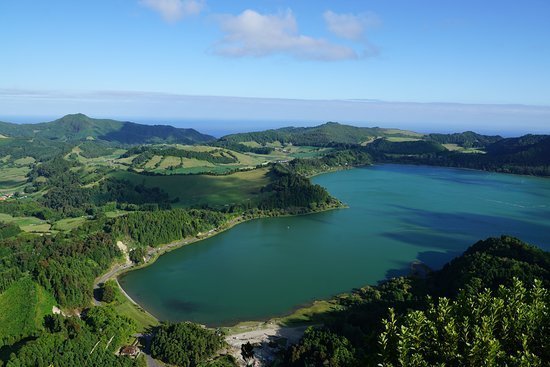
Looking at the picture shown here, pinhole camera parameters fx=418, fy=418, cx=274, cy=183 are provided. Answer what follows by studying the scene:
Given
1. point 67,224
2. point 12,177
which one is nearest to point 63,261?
point 67,224

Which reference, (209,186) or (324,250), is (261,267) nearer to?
(324,250)

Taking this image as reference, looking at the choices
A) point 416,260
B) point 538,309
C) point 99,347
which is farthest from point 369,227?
point 538,309

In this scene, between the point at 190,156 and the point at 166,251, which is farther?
the point at 190,156

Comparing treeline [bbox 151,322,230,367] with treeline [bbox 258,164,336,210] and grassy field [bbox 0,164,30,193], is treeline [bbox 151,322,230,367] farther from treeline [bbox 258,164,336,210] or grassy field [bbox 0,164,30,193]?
grassy field [bbox 0,164,30,193]

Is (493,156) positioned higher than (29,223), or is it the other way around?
(493,156)

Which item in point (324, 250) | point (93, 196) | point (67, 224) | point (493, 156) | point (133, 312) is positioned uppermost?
point (493, 156)

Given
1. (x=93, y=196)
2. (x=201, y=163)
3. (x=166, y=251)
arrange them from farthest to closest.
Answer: (x=201, y=163)
(x=93, y=196)
(x=166, y=251)

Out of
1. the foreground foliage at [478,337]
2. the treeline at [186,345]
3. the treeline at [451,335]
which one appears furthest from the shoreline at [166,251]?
the foreground foliage at [478,337]

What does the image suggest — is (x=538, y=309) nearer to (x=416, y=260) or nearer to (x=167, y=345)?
(x=167, y=345)

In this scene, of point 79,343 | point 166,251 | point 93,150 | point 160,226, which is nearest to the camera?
point 79,343
